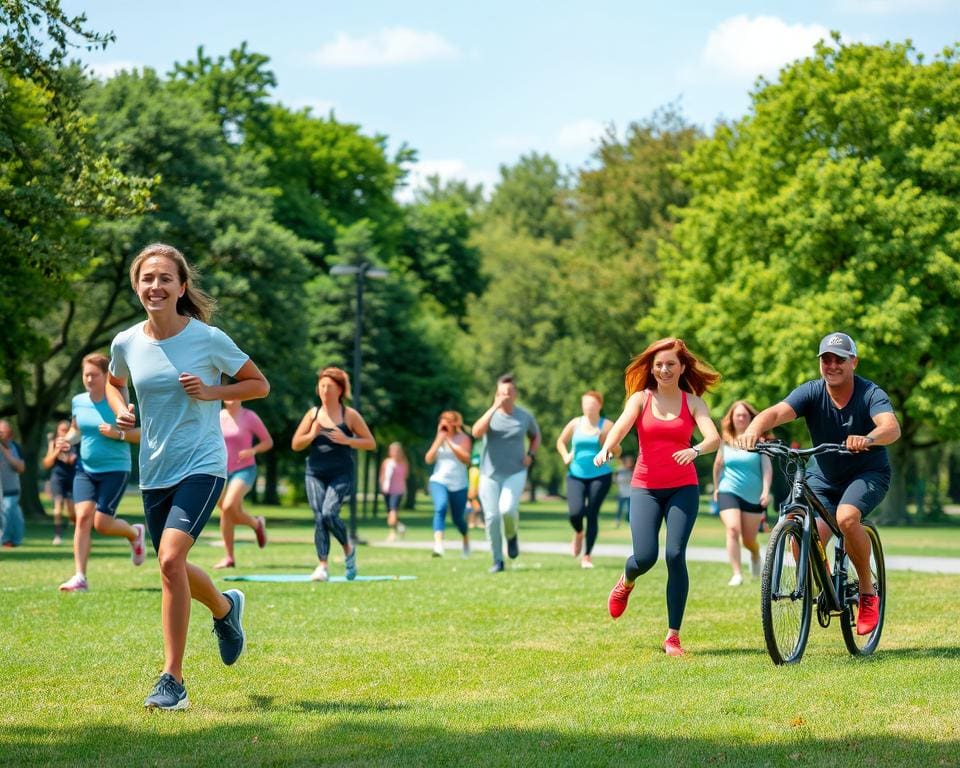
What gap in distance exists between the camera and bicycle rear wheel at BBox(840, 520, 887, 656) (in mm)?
9273

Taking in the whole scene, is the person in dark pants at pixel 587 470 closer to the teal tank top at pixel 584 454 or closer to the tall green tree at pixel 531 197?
the teal tank top at pixel 584 454

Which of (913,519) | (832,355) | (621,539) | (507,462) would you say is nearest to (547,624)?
(832,355)

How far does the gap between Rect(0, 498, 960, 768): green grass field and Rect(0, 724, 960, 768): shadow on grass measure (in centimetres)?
2

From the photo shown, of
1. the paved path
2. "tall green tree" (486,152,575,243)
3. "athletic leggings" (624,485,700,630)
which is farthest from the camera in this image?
"tall green tree" (486,152,575,243)

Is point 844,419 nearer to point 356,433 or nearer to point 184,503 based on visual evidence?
point 184,503

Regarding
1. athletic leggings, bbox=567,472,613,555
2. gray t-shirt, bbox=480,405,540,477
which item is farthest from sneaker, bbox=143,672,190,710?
athletic leggings, bbox=567,472,613,555

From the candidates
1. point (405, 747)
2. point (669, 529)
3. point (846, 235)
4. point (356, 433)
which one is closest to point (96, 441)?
point (356, 433)

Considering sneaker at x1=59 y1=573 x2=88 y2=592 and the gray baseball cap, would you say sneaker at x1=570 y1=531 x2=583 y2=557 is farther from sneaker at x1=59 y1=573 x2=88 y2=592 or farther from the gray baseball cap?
the gray baseball cap

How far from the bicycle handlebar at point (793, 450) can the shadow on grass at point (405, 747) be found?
2506 mm

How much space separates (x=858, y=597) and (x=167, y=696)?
Answer: 4.59 metres

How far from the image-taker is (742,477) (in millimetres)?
16031

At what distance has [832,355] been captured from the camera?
915 centimetres

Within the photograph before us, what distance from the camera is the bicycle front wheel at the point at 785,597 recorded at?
8.62 meters

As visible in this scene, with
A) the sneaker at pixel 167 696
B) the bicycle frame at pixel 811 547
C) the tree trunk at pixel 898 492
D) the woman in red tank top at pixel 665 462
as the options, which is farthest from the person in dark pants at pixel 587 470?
the tree trunk at pixel 898 492
